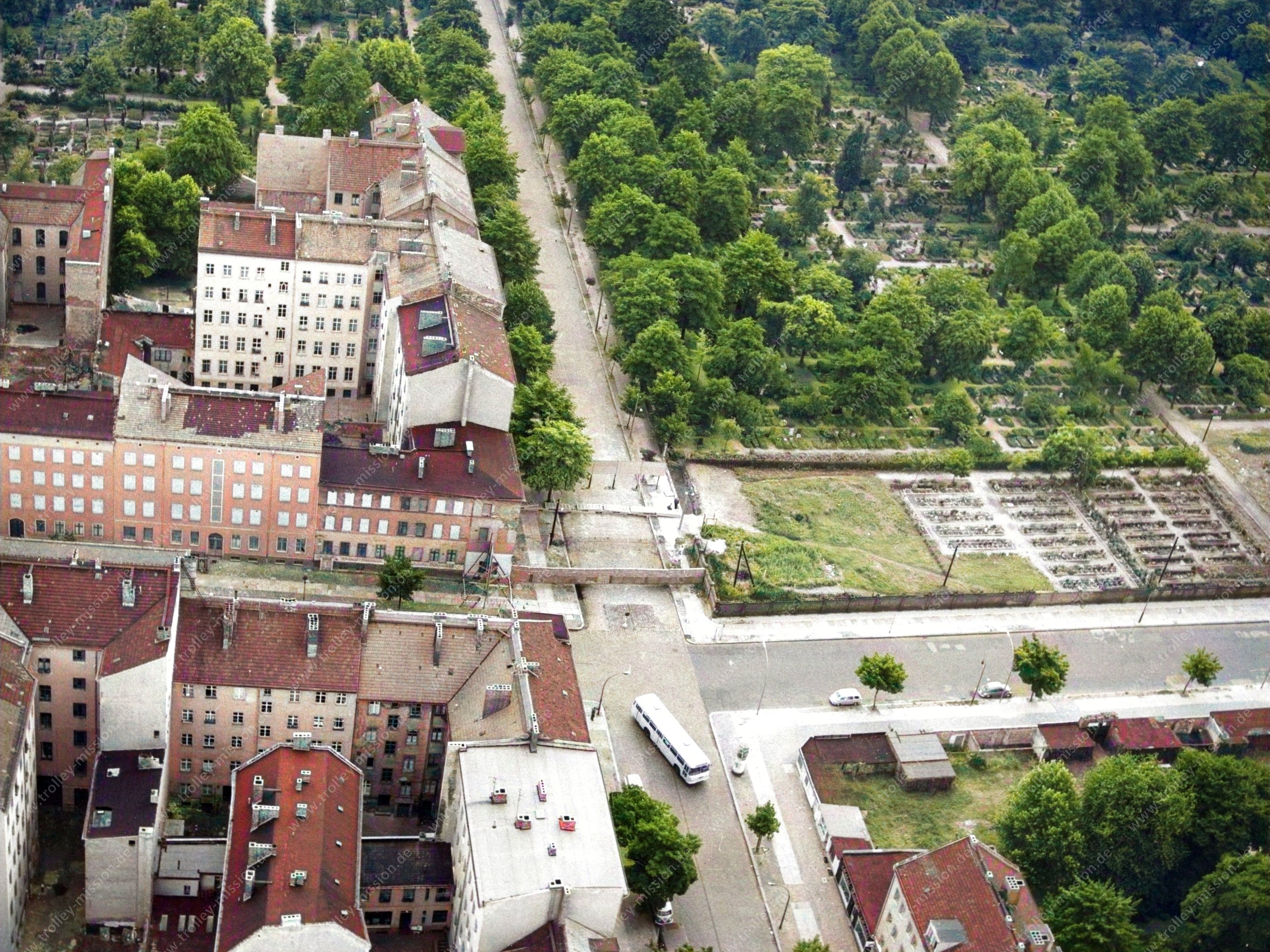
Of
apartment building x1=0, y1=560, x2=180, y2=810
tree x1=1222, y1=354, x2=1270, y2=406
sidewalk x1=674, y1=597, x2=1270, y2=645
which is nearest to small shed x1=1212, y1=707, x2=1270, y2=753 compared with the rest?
sidewalk x1=674, y1=597, x2=1270, y2=645

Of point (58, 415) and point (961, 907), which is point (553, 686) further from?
point (58, 415)

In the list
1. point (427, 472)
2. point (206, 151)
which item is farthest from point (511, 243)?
point (427, 472)

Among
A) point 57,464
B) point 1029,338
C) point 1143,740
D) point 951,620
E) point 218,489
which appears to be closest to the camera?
point 57,464

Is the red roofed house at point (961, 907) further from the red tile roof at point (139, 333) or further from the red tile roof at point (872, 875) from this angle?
the red tile roof at point (139, 333)

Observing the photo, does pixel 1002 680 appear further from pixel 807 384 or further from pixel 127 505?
pixel 127 505

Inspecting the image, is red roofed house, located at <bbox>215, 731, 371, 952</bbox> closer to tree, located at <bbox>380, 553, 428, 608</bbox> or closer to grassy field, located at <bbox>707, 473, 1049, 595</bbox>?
tree, located at <bbox>380, 553, 428, 608</bbox>

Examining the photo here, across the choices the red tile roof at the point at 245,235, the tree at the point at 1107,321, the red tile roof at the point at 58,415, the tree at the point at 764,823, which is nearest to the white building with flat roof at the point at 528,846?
the tree at the point at 764,823
